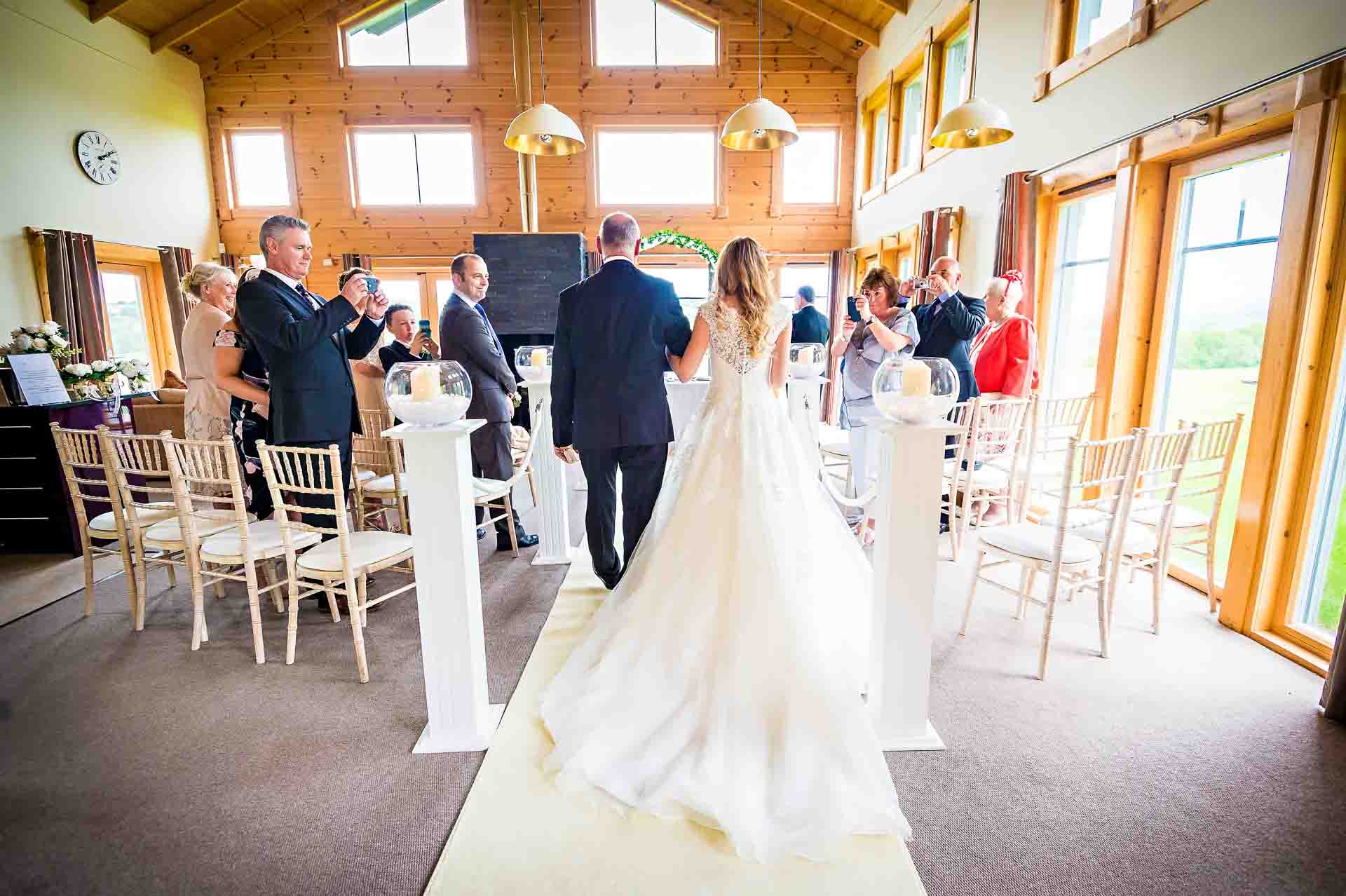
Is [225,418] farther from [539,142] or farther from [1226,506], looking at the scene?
[1226,506]

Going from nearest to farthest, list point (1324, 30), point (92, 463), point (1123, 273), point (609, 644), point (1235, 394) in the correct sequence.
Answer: point (609, 644), point (1324, 30), point (92, 463), point (1235, 394), point (1123, 273)

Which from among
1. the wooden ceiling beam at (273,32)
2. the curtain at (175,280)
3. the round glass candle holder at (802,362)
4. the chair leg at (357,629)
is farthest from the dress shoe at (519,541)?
the wooden ceiling beam at (273,32)

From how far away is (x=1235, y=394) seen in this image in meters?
3.02

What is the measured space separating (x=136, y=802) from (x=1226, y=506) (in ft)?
14.5

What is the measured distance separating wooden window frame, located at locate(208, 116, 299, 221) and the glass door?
8.51 meters

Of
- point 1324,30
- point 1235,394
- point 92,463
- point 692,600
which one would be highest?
point 1324,30

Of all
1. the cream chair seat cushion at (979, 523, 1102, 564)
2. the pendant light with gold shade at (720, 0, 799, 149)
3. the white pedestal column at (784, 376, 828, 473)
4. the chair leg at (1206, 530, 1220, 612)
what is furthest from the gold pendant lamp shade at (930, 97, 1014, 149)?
the chair leg at (1206, 530, 1220, 612)

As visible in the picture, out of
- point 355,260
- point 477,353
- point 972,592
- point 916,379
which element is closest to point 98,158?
point 355,260

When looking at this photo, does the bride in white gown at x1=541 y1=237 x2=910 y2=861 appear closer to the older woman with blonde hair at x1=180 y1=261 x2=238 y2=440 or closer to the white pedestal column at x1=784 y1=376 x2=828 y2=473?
the white pedestal column at x1=784 y1=376 x2=828 y2=473

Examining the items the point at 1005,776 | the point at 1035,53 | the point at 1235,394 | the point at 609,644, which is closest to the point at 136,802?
the point at 609,644

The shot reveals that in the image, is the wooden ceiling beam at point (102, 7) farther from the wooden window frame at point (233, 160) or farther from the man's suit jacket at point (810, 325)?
the man's suit jacket at point (810, 325)

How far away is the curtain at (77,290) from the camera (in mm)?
6008

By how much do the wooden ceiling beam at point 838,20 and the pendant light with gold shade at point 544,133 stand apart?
455 cm

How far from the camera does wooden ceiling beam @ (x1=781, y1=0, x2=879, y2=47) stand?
6.86 meters
